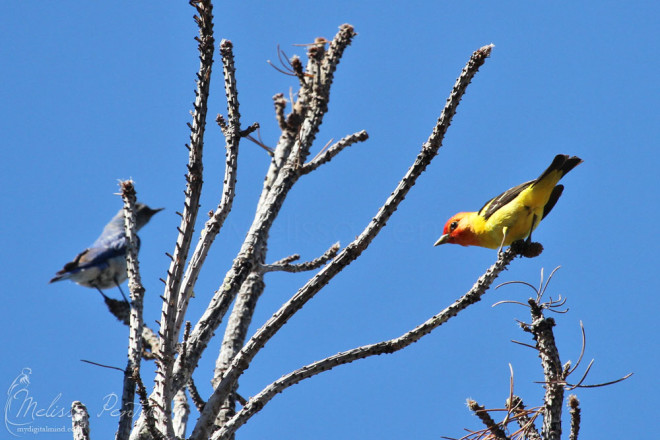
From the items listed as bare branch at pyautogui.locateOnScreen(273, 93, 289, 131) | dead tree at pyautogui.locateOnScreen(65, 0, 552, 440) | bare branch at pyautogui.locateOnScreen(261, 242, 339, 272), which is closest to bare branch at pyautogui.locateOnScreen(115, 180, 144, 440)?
dead tree at pyautogui.locateOnScreen(65, 0, 552, 440)

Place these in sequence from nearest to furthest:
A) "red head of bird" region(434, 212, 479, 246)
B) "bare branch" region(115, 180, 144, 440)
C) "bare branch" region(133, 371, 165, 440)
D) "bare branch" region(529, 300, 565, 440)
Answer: "bare branch" region(133, 371, 165, 440) < "bare branch" region(529, 300, 565, 440) < "bare branch" region(115, 180, 144, 440) < "red head of bird" region(434, 212, 479, 246)

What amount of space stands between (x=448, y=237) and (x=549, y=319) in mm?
3911

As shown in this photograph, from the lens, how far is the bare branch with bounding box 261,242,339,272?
5.71 meters

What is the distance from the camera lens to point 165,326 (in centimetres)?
367

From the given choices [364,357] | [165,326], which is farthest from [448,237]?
[165,326]

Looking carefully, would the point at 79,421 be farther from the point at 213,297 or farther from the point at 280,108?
the point at 280,108

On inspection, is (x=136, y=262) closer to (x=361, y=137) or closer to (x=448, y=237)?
(x=361, y=137)

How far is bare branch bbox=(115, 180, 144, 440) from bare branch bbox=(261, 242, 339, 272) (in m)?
1.81

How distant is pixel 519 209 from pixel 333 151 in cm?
215

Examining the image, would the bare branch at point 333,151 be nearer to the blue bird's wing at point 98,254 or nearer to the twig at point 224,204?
the twig at point 224,204

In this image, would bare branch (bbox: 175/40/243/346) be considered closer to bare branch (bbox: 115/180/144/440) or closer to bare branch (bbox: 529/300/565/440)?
bare branch (bbox: 115/180/144/440)

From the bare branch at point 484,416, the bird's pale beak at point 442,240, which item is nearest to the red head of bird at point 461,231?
the bird's pale beak at point 442,240

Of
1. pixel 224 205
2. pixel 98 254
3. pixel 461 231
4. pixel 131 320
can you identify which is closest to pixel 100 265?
pixel 98 254

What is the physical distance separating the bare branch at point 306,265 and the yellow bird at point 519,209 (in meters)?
1.89
